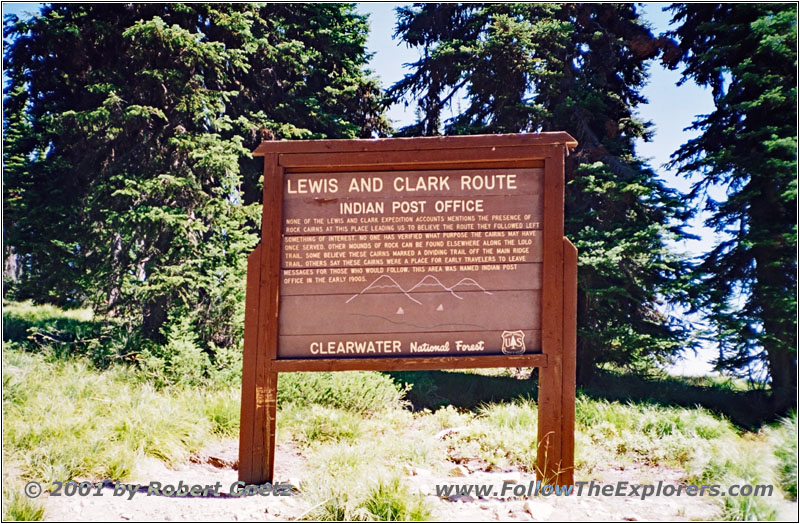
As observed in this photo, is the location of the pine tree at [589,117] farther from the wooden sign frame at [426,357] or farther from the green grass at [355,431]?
the wooden sign frame at [426,357]

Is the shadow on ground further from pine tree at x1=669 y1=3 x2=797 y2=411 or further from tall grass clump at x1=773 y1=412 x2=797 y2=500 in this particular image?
tall grass clump at x1=773 y1=412 x2=797 y2=500

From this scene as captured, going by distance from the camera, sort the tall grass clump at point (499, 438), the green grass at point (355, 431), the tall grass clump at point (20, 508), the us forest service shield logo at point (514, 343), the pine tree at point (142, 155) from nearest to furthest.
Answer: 1. the tall grass clump at point (20, 508)
2. the green grass at point (355, 431)
3. the us forest service shield logo at point (514, 343)
4. the tall grass clump at point (499, 438)
5. the pine tree at point (142, 155)

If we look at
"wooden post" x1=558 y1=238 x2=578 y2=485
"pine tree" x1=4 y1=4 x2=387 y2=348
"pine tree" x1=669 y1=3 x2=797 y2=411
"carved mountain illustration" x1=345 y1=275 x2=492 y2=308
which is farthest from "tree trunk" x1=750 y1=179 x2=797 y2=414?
"pine tree" x1=4 y1=4 x2=387 y2=348

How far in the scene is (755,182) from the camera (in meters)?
9.77

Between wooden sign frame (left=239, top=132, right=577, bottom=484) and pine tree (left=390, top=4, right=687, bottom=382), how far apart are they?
5.60 metres

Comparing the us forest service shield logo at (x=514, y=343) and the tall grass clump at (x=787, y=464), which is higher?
the us forest service shield logo at (x=514, y=343)

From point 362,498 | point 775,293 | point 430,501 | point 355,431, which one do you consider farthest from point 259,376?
point 775,293

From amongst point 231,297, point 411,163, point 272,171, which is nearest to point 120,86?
point 231,297

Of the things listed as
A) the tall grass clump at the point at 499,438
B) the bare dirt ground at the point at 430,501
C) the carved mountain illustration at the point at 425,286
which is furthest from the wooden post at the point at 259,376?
the tall grass clump at the point at 499,438

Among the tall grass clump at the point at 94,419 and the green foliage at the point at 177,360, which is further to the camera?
the green foliage at the point at 177,360

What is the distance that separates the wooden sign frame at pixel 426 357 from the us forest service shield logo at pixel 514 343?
0.07 metres

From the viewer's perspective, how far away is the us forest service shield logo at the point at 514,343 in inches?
186

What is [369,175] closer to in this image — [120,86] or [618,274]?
[618,274]

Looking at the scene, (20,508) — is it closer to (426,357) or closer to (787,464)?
(426,357)
